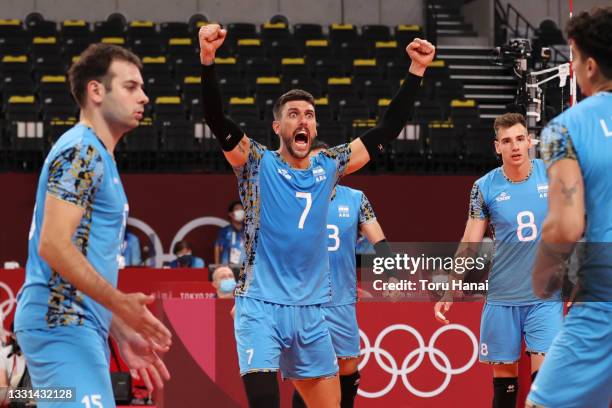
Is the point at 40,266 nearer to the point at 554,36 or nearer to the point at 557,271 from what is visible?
the point at 557,271

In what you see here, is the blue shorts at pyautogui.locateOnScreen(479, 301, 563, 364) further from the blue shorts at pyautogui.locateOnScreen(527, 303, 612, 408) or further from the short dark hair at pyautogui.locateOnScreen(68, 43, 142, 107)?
the short dark hair at pyautogui.locateOnScreen(68, 43, 142, 107)

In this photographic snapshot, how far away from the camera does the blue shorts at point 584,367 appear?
13.4 ft

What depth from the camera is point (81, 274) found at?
395cm

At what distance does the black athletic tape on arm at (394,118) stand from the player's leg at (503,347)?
6.92 ft

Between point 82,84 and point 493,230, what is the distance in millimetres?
4951

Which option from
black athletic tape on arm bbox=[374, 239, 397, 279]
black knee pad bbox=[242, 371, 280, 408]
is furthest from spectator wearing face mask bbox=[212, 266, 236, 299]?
black knee pad bbox=[242, 371, 280, 408]

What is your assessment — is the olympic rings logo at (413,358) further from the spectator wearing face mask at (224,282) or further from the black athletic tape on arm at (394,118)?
the black athletic tape on arm at (394,118)

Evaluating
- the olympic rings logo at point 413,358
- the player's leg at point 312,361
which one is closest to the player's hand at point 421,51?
the player's leg at point 312,361

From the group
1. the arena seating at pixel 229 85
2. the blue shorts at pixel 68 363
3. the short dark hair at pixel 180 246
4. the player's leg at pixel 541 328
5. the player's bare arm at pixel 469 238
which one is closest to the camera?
the blue shorts at pixel 68 363

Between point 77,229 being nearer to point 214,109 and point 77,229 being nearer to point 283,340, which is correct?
point 214,109

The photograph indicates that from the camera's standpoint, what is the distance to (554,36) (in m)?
25.9

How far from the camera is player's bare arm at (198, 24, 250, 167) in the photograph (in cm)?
623

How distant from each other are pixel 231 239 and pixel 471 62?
424 inches

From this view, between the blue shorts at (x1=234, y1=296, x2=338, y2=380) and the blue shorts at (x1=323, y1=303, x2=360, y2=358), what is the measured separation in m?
1.90
